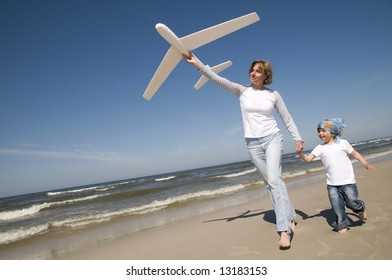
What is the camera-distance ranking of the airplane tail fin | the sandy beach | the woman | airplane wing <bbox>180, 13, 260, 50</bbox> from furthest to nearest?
the airplane tail fin
airplane wing <bbox>180, 13, 260, 50</bbox>
the woman
the sandy beach

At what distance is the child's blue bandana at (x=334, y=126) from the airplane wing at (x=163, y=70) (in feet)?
6.90

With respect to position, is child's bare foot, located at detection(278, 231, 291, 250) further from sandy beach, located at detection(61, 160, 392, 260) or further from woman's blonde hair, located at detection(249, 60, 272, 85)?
woman's blonde hair, located at detection(249, 60, 272, 85)

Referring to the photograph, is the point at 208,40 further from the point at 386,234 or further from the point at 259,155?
the point at 386,234

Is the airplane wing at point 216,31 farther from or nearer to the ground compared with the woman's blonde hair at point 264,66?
farther from the ground

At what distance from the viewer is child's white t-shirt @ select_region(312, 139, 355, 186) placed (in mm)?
2816

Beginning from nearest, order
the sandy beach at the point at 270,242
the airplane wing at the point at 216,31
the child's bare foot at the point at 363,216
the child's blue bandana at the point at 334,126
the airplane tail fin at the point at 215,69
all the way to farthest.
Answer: the sandy beach at the point at 270,242, the child's bare foot at the point at 363,216, the child's blue bandana at the point at 334,126, the airplane wing at the point at 216,31, the airplane tail fin at the point at 215,69

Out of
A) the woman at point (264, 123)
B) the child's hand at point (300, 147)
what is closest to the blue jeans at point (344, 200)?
the woman at point (264, 123)

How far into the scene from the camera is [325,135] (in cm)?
295

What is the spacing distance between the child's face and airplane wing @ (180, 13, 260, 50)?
5.92 feet

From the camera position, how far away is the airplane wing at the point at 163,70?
340 centimetres

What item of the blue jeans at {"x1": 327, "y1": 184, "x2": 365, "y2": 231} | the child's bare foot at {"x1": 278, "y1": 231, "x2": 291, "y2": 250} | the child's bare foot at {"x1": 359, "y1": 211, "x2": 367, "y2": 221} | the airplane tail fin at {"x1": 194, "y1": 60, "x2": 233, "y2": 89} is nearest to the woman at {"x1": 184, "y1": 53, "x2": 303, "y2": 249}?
the child's bare foot at {"x1": 278, "y1": 231, "x2": 291, "y2": 250}

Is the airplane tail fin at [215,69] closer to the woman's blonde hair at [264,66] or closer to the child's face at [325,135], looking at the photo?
the woman's blonde hair at [264,66]

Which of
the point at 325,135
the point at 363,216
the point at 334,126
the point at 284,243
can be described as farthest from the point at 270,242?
the point at 334,126
